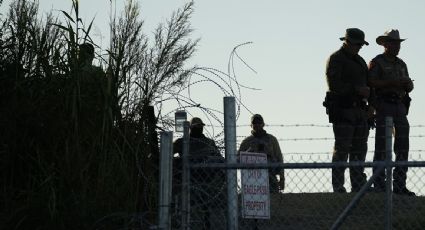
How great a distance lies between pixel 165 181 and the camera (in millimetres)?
7238

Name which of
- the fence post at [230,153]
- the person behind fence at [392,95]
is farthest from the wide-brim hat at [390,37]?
the fence post at [230,153]

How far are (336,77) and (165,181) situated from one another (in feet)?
14.7

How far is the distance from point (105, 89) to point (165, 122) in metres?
0.49

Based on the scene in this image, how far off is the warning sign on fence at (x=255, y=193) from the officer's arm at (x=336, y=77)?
10.1 ft

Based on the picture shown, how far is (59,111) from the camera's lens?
316 inches

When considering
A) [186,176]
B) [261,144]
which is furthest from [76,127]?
[261,144]

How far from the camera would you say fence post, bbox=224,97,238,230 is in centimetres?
750

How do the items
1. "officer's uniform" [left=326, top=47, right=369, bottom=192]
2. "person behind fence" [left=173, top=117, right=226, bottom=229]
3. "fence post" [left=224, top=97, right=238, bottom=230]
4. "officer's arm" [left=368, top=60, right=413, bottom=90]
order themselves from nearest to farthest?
"fence post" [left=224, top=97, right=238, bottom=230] → "person behind fence" [left=173, top=117, right=226, bottom=229] → "officer's uniform" [left=326, top=47, right=369, bottom=192] → "officer's arm" [left=368, top=60, right=413, bottom=90]

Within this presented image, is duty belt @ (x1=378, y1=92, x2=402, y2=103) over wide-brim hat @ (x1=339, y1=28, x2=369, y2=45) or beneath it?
beneath

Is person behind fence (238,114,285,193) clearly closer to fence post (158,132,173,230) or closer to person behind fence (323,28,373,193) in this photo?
person behind fence (323,28,373,193)

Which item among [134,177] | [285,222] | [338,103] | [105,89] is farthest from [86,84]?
[338,103]

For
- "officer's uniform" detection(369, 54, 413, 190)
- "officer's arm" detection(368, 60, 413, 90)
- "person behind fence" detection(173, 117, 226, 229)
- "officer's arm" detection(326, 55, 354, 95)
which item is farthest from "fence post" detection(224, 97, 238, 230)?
"officer's arm" detection(368, 60, 413, 90)

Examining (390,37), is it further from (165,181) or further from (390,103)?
(165,181)

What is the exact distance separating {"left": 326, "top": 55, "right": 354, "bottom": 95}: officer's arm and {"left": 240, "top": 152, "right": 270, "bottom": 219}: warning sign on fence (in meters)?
3.07
